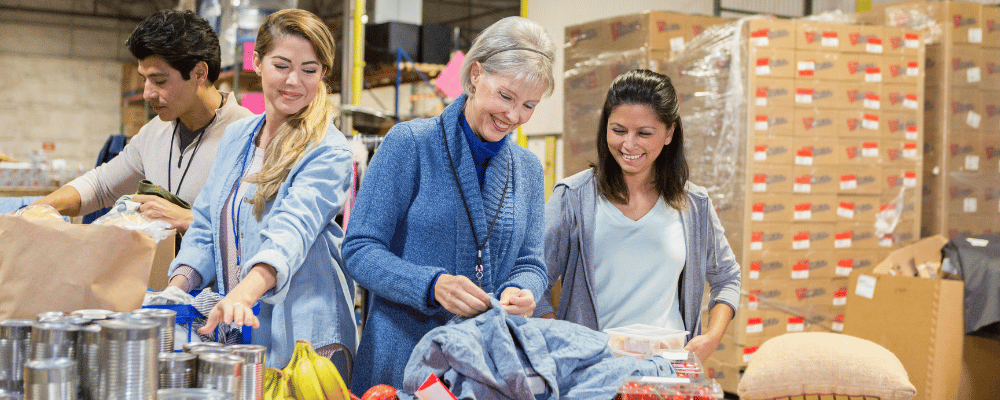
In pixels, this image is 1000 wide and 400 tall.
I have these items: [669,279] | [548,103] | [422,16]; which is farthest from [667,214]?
[422,16]

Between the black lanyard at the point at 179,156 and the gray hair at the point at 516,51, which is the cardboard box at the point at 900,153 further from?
the black lanyard at the point at 179,156

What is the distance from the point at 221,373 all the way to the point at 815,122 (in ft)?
14.2

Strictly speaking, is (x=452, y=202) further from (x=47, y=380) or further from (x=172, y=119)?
(x=172, y=119)

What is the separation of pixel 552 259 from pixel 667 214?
1.13 feet

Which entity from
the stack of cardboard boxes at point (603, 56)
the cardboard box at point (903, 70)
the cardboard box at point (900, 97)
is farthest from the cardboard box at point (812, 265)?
the stack of cardboard boxes at point (603, 56)

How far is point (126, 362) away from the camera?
3.33ft

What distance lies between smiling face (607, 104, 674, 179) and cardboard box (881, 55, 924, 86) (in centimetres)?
335

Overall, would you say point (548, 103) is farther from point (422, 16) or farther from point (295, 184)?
point (295, 184)

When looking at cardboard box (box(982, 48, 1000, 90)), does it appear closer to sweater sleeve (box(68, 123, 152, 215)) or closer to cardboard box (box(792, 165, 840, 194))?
cardboard box (box(792, 165, 840, 194))

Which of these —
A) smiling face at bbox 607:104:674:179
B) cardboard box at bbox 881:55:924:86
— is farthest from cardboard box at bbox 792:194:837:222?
smiling face at bbox 607:104:674:179

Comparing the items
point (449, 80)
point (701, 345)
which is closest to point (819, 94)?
point (449, 80)

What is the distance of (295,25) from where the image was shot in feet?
5.67

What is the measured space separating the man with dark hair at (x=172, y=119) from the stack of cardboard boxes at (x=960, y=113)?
15.1ft

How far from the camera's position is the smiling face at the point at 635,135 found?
2127 mm
